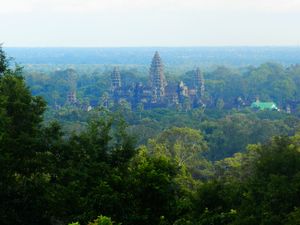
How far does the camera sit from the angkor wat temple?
94000 mm

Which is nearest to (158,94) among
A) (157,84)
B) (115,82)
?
(157,84)

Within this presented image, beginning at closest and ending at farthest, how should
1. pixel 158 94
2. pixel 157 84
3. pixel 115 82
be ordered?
pixel 157 84, pixel 158 94, pixel 115 82

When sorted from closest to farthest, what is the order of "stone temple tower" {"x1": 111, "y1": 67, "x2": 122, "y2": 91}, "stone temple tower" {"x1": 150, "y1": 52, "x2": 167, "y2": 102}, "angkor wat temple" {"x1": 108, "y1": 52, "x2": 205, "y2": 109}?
"angkor wat temple" {"x1": 108, "y1": 52, "x2": 205, "y2": 109}
"stone temple tower" {"x1": 150, "y1": 52, "x2": 167, "y2": 102}
"stone temple tower" {"x1": 111, "y1": 67, "x2": 122, "y2": 91}

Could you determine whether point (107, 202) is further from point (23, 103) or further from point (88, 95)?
point (88, 95)

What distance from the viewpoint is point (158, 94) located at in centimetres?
9519

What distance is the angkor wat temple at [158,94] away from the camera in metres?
94.0

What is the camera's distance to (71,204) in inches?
607

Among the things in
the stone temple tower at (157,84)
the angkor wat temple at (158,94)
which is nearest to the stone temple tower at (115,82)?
the angkor wat temple at (158,94)

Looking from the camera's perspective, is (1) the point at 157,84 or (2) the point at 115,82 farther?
(2) the point at 115,82

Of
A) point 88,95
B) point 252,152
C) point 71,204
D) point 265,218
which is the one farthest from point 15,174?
point 88,95

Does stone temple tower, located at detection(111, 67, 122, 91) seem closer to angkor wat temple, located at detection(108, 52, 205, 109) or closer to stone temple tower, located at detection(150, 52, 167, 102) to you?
angkor wat temple, located at detection(108, 52, 205, 109)

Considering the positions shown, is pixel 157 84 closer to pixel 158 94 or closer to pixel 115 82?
pixel 158 94

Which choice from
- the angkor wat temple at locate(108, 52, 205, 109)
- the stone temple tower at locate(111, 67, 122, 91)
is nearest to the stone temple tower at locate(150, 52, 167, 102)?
the angkor wat temple at locate(108, 52, 205, 109)

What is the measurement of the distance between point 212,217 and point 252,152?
23.0 metres
